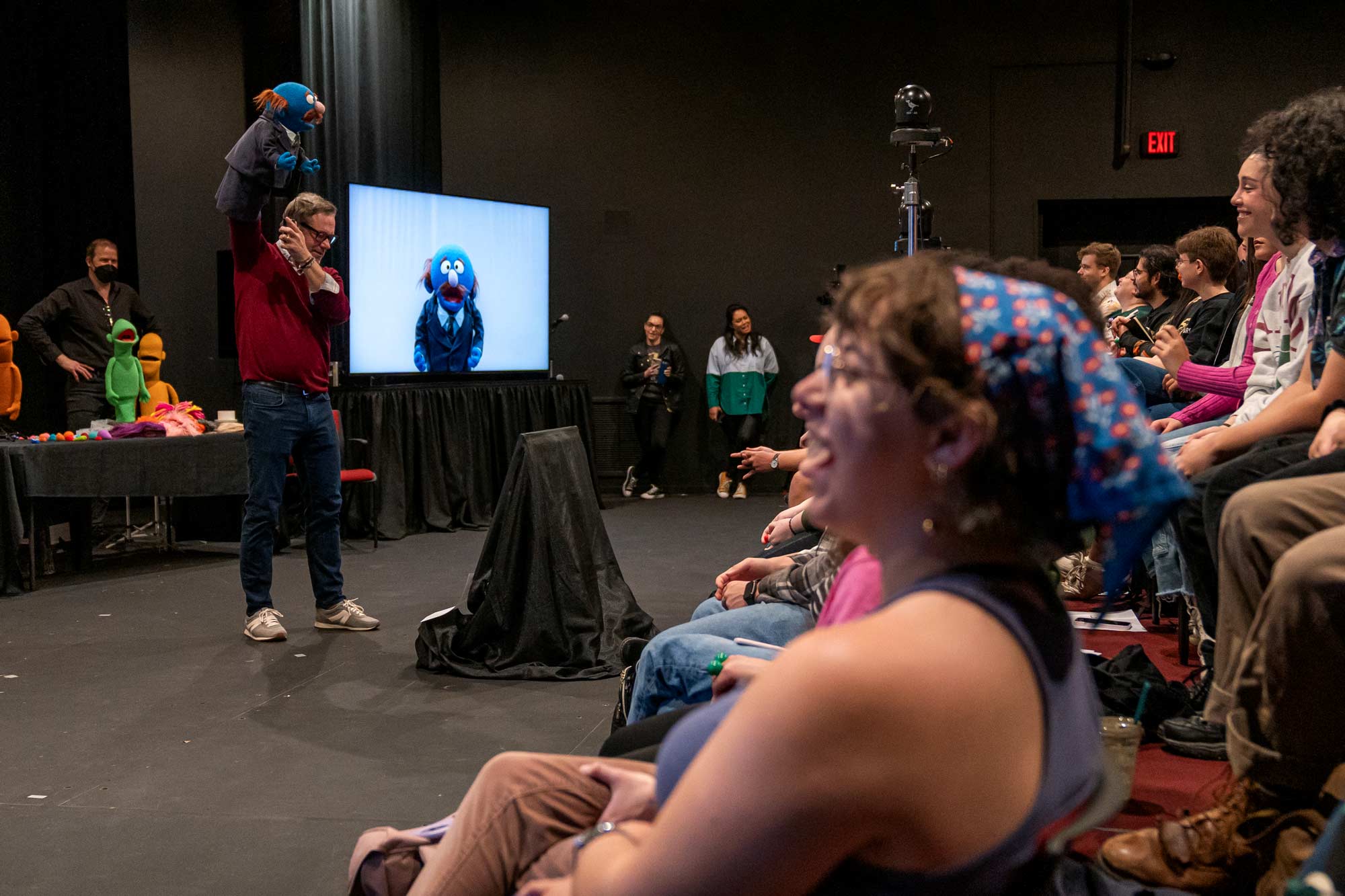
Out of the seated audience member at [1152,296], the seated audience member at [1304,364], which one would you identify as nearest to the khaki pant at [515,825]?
the seated audience member at [1304,364]

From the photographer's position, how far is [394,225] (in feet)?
25.0

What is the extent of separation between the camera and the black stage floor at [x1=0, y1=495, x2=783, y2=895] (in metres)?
2.36

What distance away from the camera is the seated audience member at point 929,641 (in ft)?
2.37

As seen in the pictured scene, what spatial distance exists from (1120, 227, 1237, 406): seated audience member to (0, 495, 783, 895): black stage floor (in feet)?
6.60

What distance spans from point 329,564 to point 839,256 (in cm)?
618

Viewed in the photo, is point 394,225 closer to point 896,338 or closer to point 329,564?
point 329,564

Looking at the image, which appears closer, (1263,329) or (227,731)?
(1263,329)

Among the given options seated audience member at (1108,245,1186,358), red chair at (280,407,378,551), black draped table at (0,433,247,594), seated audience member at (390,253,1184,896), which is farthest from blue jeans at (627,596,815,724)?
red chair at (280,407,378,551)

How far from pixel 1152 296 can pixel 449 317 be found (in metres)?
4.51

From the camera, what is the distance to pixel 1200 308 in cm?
463

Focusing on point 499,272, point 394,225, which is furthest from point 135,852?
point 499,272

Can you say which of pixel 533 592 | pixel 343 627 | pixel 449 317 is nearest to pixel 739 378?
pixel 449 317

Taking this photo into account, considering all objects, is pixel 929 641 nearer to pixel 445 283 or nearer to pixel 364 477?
pixel 364 477

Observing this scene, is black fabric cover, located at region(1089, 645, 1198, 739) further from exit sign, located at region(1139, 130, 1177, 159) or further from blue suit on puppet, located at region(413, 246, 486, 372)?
exit sign, located at region(1139, 130, 1177, 159)
